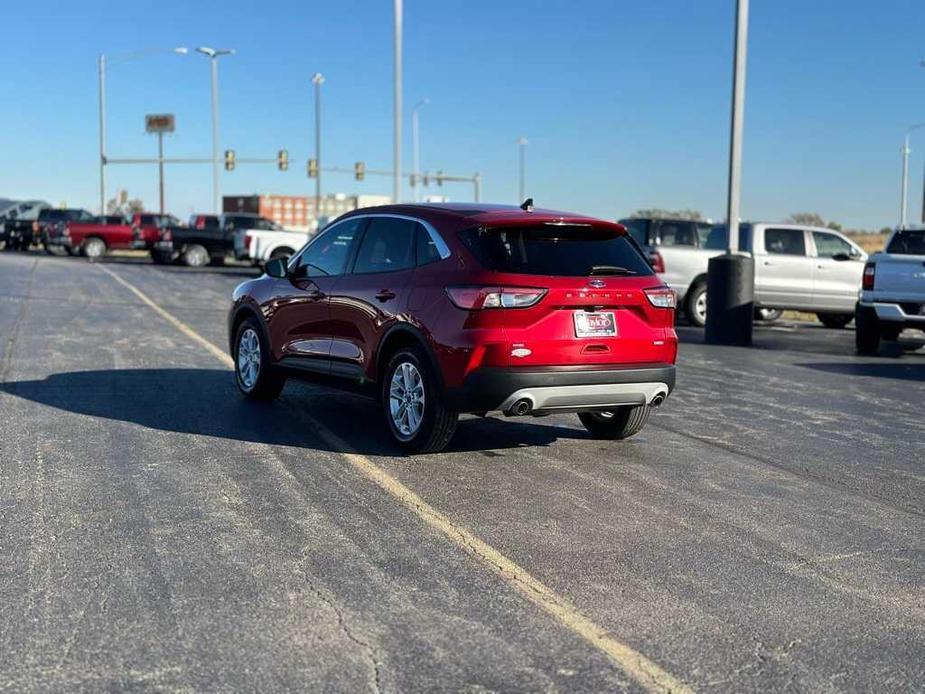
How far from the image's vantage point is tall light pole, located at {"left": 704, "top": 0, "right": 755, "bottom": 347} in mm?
16047

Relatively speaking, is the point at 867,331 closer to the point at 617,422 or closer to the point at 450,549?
the point at 617,422

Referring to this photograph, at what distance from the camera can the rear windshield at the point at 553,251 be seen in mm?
6961

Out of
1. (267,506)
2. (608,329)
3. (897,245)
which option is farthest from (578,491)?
(897,245)

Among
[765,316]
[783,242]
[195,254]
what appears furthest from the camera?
[195,254]

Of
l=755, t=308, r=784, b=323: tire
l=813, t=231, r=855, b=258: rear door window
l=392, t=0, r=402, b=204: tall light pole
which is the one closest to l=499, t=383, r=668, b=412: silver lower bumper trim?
l=813, t=231, r=855, b=258: rear door window

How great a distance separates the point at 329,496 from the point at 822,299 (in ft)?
47.9

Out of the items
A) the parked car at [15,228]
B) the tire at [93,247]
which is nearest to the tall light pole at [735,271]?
the tire at [93,247]

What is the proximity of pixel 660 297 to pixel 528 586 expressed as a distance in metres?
3.17

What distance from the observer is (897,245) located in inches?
590

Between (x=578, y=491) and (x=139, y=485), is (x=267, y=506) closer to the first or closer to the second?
(x=139, y=485)

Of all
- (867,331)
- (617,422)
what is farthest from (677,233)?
(617,422)

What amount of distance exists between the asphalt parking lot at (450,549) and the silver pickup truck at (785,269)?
9080mm

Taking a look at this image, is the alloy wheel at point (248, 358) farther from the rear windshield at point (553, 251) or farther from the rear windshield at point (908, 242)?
the rear windshield at point (908, 242)

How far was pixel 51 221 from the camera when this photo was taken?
→ 46875 millimetres
